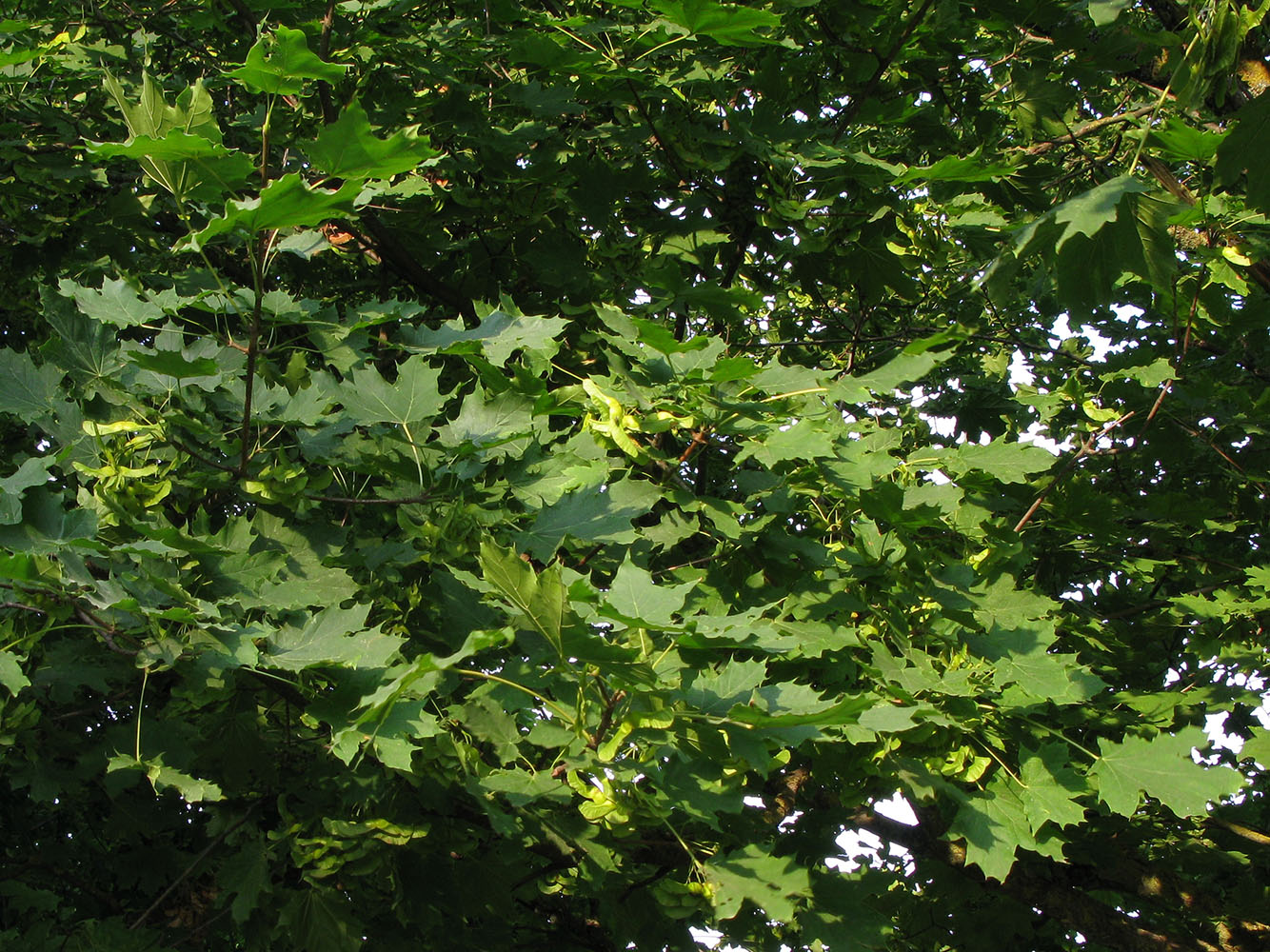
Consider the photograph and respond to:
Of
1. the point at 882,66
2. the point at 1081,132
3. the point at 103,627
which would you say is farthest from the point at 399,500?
the point at 1081,132

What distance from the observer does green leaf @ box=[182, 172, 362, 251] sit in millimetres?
1738

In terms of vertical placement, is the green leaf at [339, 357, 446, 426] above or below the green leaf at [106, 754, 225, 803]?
above

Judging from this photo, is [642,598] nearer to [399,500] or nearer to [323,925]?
[399,500]

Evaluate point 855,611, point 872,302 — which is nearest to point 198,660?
point 855,611

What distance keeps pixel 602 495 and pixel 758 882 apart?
947mm

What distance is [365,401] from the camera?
8.38 ft

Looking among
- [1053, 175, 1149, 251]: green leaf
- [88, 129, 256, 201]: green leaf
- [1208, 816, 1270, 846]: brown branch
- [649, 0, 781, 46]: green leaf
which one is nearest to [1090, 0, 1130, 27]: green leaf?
[1053, 175, 1149, 251]: green leaf

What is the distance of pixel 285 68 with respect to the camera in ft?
6.34

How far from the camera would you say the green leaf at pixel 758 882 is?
2.35 meters

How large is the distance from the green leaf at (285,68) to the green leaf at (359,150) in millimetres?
170

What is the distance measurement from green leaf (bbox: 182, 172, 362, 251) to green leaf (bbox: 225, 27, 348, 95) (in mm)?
248

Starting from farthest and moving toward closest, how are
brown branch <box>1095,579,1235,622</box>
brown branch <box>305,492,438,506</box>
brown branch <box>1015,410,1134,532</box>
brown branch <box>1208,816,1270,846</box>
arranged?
brown branch <box>1095,579,1235,622</box> < brown branch <box>1208,816,1270,846</box> < brown branch <box>1015,410,1134,532</box> < brown branch <box>305,492,438,506</box>

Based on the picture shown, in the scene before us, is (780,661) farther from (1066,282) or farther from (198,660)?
(198,660)

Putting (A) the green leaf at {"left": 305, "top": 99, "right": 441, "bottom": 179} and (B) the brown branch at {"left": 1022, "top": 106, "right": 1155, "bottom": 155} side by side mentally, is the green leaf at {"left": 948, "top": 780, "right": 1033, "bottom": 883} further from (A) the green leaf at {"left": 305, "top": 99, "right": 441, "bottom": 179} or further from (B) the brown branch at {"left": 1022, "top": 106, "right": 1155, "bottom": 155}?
(B) the brown branch at {"left": 1022, "top": 106, "right": 1155, "bottom": 155}
